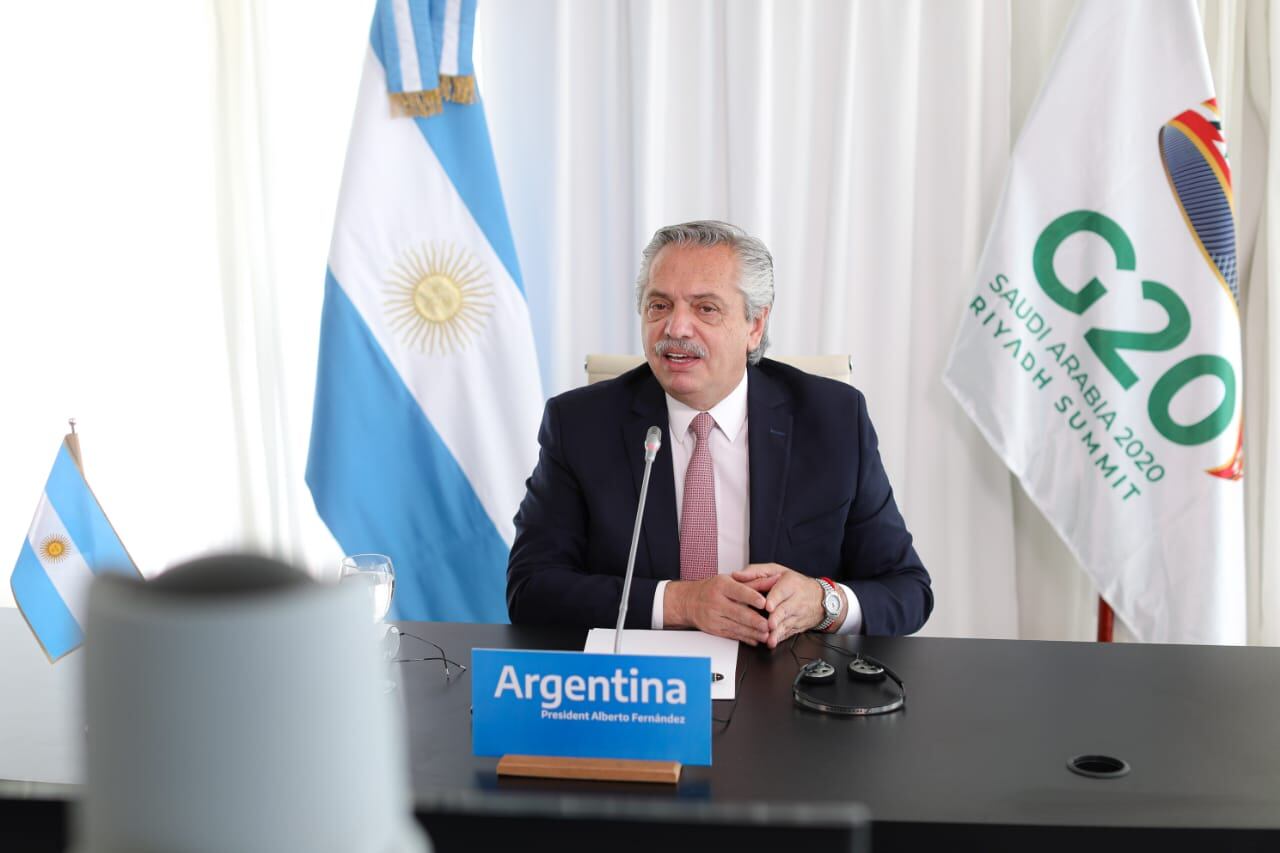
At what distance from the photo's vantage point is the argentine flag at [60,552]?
1956mm

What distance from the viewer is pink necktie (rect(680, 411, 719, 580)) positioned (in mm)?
2383

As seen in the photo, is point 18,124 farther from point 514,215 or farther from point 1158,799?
point 1158,799

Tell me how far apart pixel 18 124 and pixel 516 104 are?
5.47ft

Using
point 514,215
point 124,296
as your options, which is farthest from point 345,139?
point 124,296

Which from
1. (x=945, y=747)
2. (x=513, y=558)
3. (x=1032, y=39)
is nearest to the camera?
(x=945, y=747)

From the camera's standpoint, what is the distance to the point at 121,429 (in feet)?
13.1

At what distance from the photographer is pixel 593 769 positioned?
1.44 metres

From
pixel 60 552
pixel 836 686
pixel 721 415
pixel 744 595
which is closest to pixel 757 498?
pixel 721 415

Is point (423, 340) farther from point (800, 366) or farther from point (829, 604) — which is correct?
point (829, 604)

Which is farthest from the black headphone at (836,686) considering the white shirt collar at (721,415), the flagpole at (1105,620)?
the flagpole at (1105,620)

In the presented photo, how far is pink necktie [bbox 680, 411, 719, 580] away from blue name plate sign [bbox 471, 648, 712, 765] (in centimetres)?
92

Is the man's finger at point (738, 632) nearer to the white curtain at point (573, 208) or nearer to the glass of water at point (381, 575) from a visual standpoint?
the glass of water at point (381, 575)

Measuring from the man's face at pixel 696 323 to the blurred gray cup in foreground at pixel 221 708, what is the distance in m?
2.07

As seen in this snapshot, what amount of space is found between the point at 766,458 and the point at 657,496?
0.25 m
